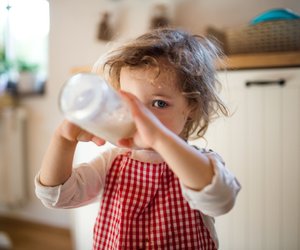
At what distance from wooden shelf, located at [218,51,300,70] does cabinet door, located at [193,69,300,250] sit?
2 cm

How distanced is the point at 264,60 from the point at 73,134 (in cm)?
54

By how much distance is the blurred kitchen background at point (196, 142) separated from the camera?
2.52 ft

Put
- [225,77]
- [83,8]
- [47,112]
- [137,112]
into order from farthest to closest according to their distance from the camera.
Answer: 1. [47,112]
2. [83,8]
3. [225,77]
4. [137,112]

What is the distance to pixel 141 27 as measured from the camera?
1193 mm

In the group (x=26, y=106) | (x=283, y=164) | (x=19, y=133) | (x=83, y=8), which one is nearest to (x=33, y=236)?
(x=19, y=133)

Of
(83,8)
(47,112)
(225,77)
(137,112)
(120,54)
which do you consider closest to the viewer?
(137,112)

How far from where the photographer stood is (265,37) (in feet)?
2.63

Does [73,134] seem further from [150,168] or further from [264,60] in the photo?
[264,60]

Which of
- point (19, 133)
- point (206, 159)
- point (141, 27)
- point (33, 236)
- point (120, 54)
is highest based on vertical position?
point (141, 27)

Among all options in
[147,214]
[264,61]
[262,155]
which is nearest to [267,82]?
[264,61]

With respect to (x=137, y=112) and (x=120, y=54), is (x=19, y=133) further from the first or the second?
(x=137, y=112)

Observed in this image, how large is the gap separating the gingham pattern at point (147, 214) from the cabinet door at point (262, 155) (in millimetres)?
268

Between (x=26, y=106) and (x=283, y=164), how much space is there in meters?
1.18

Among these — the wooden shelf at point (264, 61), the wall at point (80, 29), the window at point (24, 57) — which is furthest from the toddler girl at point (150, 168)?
the window at point (24, 57)
